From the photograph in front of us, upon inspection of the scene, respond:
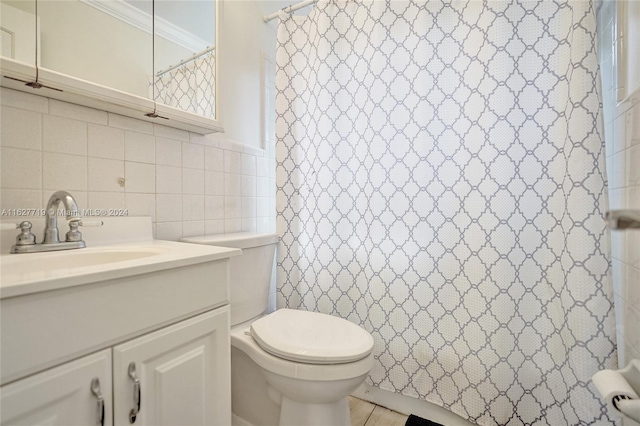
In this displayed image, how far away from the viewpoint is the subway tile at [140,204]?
1121 millimetres

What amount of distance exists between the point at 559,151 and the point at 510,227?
0.30m

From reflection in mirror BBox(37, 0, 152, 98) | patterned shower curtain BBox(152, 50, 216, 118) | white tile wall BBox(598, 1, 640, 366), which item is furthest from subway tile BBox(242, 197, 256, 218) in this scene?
white tile wall BBox(598, 1, 640, 366)

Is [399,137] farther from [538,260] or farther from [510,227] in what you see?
[538,260]

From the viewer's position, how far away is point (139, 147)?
1151mm

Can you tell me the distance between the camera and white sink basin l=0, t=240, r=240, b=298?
1.81 ft

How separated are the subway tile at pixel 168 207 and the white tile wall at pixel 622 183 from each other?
1552 millimetres

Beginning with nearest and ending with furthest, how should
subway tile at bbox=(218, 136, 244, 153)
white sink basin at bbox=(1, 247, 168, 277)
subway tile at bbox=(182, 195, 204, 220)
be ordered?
white sink basin at bbox=(1, 247, 168, 277)
subway tile at bbox=(182, 195, 204, 220)
subway tile at bbox=(218, 136, 244, 153)

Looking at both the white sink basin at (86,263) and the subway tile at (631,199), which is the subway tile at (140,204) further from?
the subway tile at (631,199)

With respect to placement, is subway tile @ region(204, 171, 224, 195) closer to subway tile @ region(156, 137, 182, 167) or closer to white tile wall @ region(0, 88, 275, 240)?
white tile wall @ region(0, 88, 275, 240)

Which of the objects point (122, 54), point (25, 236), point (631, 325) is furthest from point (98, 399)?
point (631, 325)

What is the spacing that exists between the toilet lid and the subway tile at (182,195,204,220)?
0.54 metres

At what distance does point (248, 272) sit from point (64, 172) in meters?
0.72

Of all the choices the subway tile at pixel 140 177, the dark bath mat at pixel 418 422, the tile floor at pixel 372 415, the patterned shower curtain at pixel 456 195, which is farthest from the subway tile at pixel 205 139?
the dark bath mat at pixel 418 422

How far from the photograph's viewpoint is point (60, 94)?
0.91 meters
